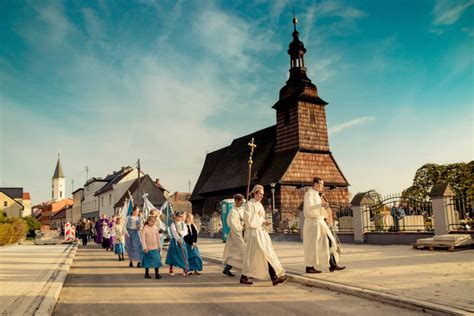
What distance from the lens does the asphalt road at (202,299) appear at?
19.7ft

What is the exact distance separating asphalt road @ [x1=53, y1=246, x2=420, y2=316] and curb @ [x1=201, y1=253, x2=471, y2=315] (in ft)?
0.42

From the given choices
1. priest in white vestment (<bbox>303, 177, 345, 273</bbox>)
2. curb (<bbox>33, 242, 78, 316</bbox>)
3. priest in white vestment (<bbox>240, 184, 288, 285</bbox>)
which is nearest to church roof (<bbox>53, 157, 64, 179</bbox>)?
curb (<bbox>33, 242, 78, 316</bbox>)

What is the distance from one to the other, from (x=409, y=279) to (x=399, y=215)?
31.8 ft

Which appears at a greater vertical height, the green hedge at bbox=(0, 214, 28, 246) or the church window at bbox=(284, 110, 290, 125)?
the church window at bbox=(284, 110, 290, 125)

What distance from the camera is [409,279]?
766 cm

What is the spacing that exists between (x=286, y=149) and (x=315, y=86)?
20.1 ft

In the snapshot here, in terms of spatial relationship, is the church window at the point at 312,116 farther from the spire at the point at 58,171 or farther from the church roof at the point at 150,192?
the spire at the point at 58,171

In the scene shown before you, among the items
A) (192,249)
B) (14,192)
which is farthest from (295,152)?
(14,192)

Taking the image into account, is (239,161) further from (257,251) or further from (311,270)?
(257,251)

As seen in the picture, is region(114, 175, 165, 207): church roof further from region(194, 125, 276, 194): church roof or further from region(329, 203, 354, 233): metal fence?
region(329, 203, 354, 233): metal fence

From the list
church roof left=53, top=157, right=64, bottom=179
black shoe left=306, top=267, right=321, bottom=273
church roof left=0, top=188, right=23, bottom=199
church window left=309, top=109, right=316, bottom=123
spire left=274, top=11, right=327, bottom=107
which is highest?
church roof left=53, top=157, right=64, bottom=179

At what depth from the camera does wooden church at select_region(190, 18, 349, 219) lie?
32.6m

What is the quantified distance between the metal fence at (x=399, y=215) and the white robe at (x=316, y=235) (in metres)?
A: 7.89

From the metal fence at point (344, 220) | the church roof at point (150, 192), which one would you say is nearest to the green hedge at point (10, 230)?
the metal fence at point (344, 220)
